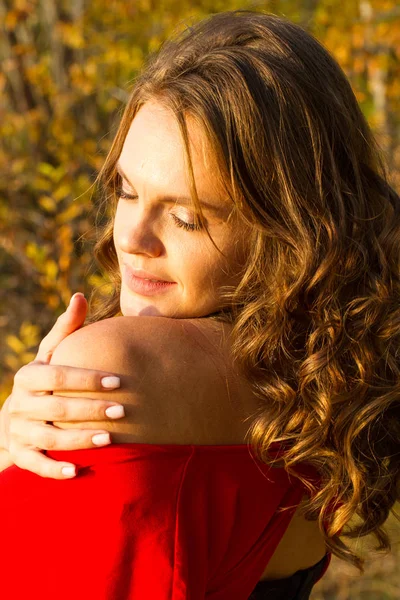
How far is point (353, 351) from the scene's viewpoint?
5.44 ft

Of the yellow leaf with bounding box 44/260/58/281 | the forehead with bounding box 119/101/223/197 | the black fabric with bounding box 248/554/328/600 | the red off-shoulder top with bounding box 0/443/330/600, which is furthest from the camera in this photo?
the yellow leaf with bounding box 44/260/58/281

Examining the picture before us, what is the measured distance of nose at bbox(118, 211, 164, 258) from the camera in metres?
1.54

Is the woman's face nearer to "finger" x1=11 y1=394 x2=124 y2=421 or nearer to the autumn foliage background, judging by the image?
"finger" x1=11 y1=394 x2=124 y2=421

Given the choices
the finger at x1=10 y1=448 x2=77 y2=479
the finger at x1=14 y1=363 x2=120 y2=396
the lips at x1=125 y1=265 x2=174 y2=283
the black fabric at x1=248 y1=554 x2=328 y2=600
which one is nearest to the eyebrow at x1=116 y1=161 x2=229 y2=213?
the lips at x1=125 y1=265 x2=174 y2=283

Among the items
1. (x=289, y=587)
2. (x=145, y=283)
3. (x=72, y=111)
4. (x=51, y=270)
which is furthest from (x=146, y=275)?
(x=72, y=111)

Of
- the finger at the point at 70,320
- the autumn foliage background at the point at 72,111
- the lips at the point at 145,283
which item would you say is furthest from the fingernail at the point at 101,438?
the autumn foliage background at the point at 72,111

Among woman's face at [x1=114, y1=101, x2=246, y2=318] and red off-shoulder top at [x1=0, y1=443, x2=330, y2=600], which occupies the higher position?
woman's face at [x1=114, y1=101, x2=246, y2=318]

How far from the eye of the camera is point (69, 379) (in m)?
1.33

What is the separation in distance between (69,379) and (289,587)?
0.76m

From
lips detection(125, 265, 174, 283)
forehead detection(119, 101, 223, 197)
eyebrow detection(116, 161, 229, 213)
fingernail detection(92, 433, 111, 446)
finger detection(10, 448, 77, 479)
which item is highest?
forehead detection(119, 101, 223, 197)

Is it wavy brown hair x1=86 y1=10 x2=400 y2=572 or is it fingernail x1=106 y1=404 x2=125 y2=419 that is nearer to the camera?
fingernail x1=106 y1=404 x2=125 y2=419

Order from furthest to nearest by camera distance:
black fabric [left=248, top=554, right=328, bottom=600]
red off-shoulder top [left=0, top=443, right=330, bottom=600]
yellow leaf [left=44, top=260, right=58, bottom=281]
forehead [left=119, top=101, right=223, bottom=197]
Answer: yellow leaf [left=44, top=260, right=58, bottom=281] → black fabric [left=248, top=554, right=328, bottom=600] → forehead [left=119, top=101, right=223, bottom=197] → red off-shoulder top [left=0, top=443, right=330, bottom=600]

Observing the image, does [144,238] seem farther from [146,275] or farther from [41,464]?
[41,464]

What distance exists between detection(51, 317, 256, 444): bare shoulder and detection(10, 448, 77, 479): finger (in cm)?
9
